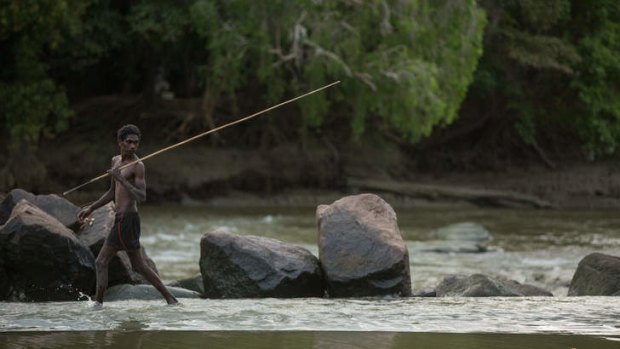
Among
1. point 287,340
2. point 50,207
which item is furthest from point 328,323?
point 50,207

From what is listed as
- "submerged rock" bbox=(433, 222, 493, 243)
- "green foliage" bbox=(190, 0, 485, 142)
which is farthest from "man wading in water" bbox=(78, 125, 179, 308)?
"green foliage" bbox=(190, 0, 485, 142)

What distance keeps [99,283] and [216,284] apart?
1.33 m

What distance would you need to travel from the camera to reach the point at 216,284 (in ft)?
38.6

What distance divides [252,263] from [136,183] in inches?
59.1

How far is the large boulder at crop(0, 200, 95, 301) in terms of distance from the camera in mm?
11141

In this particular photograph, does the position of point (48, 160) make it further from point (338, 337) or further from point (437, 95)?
point (338, 337)

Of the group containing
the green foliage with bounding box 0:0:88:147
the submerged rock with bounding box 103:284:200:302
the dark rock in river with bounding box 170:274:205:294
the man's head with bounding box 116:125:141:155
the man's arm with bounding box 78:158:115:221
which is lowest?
the dark rock in river with bounding box 170:274:205:294

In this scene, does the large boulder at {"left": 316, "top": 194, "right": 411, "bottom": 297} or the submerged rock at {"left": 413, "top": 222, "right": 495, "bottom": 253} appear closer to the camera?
the large boulder at {"left": 316, "top": 194, "right": 411, "bottom": 297}

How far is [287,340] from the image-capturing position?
8.92 metres

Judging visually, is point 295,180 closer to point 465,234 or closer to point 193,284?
point 465,234

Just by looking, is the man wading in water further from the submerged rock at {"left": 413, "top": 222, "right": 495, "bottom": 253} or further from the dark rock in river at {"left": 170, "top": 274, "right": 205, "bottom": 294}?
the submerged rock at {"left": 413, "top": 222, "right": 495, "bottom": 253}

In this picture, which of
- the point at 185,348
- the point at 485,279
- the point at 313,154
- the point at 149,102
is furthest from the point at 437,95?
the point at 185,348

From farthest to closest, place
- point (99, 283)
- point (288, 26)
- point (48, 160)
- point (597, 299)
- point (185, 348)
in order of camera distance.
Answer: point (48, 160) → point (288, 26) → point (597, 299) → point (99, 283) → point (185, 348)

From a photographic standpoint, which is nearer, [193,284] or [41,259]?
[41,259]
